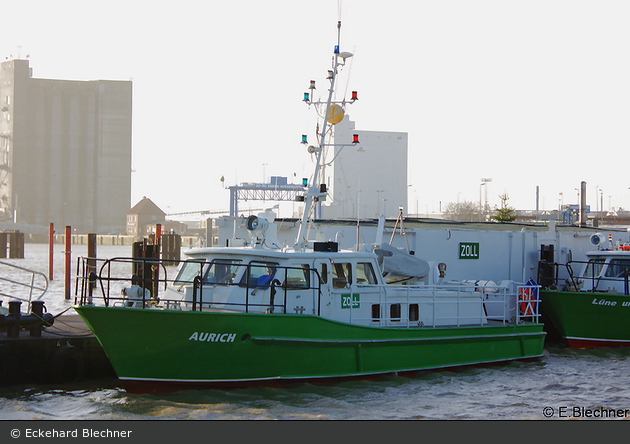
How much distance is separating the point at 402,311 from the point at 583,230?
15208 millimetres

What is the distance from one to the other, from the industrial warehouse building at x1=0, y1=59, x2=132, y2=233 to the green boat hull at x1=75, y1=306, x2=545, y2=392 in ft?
378

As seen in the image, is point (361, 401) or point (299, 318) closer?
point (361, 401)

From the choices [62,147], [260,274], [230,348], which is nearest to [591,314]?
[260,274]

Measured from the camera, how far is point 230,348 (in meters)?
12.1

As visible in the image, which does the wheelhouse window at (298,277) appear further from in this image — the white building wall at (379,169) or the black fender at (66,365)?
the white building wall at (379,169)

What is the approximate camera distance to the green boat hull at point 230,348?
11.9m

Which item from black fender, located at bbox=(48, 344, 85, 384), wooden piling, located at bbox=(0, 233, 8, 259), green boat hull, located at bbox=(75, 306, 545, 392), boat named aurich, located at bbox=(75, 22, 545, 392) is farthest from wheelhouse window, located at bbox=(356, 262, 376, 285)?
wooden piling, located at bbox=(0, 233, 8, 259)

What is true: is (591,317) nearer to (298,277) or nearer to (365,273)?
(365,273)

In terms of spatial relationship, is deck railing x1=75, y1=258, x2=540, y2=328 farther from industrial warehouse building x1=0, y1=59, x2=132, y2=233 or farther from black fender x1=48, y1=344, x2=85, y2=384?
industrial warehouse building x1=0, y1=59, x2=132, y2=233

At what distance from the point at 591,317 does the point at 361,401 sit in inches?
361

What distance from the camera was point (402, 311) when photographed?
14.7m

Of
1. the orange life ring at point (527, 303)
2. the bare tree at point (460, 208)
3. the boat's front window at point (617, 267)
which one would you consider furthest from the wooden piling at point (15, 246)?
the bare tree at point (460, 208)

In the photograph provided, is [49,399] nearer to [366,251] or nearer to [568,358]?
[366,251]

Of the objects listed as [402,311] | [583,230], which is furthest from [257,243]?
[583,230]
